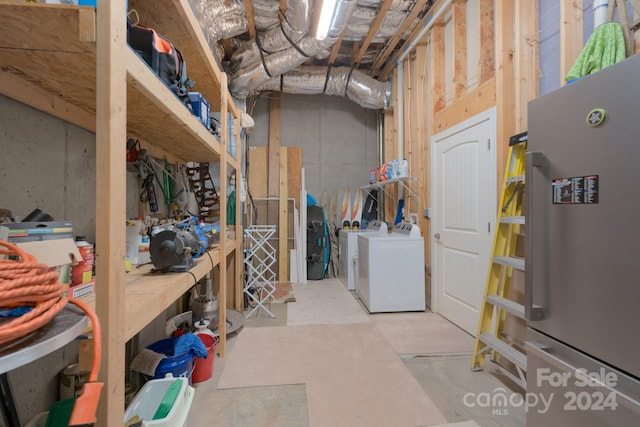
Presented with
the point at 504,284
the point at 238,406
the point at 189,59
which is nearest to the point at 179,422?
the point at 238,406

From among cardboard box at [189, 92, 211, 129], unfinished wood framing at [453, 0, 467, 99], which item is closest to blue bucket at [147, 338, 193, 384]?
cardboard box at [189, 92, 211, 129]

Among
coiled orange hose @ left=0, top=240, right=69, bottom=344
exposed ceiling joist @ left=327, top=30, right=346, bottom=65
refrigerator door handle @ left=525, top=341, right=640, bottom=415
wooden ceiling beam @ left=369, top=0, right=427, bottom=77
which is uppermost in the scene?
wooden ceiling beam @ left=369, top=0, right=427, bottom=77

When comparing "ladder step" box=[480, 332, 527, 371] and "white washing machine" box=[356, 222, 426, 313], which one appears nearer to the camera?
"ladder step" box=[480, 332, 527, 371]

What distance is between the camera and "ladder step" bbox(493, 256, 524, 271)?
1.65 m

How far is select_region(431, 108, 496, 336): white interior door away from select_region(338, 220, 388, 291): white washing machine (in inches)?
33.7

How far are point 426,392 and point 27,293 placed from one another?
1.94m

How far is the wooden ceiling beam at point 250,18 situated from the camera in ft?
9.18

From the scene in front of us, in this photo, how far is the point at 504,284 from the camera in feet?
6.31

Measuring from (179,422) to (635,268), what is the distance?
1688mm

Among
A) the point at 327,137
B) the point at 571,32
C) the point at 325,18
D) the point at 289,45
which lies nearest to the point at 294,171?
the point at 327,137

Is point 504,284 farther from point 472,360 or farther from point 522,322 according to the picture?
point 472,360

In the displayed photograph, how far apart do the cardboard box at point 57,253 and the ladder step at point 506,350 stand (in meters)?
2.15

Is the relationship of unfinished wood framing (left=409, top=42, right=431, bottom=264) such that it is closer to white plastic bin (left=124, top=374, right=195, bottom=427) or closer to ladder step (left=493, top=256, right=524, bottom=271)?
ladder step (left=493, top=256, right=524, bottom=271)

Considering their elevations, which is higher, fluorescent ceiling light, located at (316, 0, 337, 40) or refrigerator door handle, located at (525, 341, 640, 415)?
fluorescent ceiling light, located at (316, 0, 337, 40)
